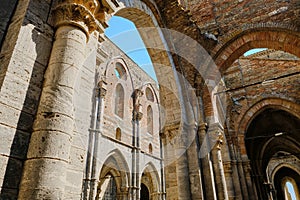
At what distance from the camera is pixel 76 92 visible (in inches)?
86.2

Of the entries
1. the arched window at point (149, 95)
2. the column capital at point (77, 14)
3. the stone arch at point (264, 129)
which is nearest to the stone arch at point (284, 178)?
the stone arch at point (264, 129)

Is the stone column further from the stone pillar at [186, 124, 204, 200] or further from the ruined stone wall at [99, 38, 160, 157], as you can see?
the ruined stone wall at [99, 38, 160, 157]

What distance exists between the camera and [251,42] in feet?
21.0

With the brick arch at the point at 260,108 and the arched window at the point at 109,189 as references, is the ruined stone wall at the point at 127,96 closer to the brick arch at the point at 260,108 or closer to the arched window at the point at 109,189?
the arched window at the point at 109,189

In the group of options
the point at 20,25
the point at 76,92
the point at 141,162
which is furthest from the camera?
Answer: the point at 141,162

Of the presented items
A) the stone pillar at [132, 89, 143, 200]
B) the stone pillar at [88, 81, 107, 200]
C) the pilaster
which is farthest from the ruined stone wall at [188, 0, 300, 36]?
the stone pillar at [132, 89, 143, 200]

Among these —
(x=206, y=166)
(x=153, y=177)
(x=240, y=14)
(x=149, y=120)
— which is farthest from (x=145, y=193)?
(x=240, y=14)

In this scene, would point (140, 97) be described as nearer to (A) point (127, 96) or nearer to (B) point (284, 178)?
(A) point (127, 96)

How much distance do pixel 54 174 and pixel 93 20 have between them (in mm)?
1658

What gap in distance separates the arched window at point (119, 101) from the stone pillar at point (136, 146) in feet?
3.47

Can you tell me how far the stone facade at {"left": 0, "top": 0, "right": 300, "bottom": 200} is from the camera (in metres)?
1.81

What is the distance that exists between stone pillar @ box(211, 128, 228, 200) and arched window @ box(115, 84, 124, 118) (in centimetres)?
952

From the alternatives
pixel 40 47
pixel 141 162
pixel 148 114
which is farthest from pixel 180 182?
pixel 148 114

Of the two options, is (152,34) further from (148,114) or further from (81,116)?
(148,114)
